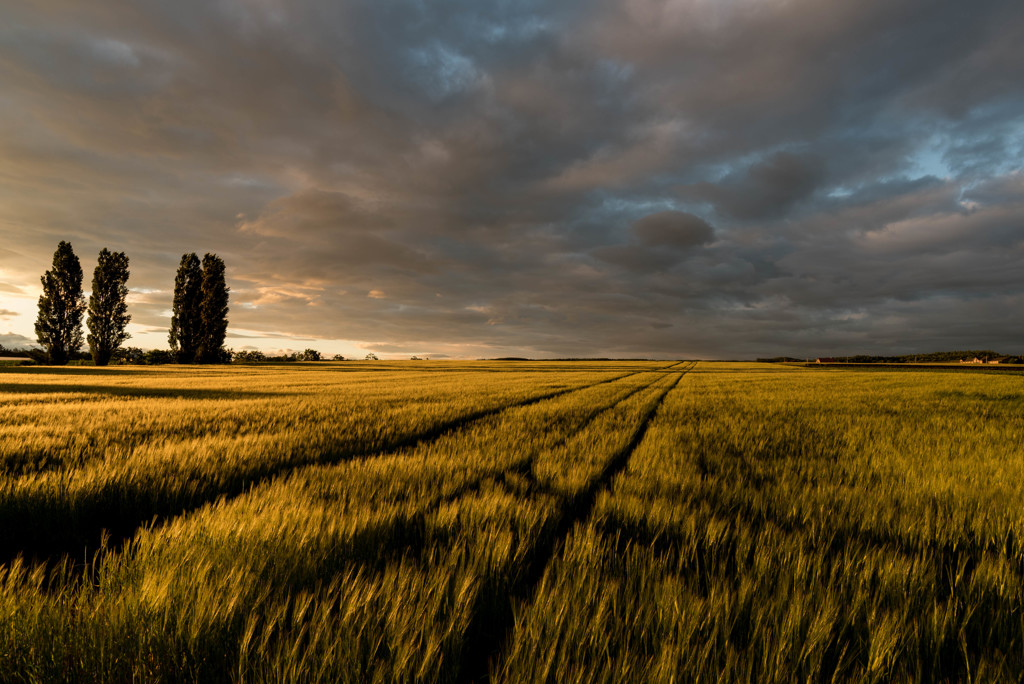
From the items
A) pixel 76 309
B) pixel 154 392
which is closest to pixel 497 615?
pixel 154 392

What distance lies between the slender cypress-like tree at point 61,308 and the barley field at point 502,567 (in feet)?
209

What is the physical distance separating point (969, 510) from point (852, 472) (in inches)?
50.9

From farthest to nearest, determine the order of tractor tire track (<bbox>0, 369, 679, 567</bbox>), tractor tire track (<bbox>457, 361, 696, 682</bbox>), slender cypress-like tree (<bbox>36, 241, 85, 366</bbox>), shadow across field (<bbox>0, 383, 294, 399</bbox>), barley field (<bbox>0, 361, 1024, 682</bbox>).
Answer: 1. slender cypress-like tree (<bbox>36, 241, 85, 366</bbox>)
2. shadow across field (<bbox>0, 383, 294, 399</bbox>)
3. tractor tire track (<bbox>0, 369, 679, 567</bbox>)
4. tractor tire track (<bbox>457, 361, 696, 682</bbox>)
5. barley field (<bbox>0, 361, 1024, 682</bbox>)

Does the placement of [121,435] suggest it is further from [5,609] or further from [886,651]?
[886,651]

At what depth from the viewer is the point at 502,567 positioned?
1.91 meters

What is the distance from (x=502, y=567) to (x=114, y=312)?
68.9 meters

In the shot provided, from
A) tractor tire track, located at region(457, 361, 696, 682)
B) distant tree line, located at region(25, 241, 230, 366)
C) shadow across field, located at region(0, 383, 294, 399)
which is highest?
distant tree line, located at region(25, 241, 230, 366)

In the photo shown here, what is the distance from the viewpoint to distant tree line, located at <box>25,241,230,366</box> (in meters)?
47.5

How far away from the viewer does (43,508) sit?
2.77 m

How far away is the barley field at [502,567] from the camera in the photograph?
1.26m

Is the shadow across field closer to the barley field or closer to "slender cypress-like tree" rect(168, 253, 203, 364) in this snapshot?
the barley field

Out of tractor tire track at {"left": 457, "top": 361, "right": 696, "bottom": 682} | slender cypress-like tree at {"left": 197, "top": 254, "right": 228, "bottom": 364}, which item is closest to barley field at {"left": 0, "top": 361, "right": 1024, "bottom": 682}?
tractor tire track at {"left": 457, "top": 361, "right": 696, "bottom": 682}

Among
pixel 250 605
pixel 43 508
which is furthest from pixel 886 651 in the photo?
pixel 43 508

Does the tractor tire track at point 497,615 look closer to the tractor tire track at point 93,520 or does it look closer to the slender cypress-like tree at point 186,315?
the tractor tire track at point 93,520
